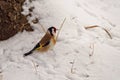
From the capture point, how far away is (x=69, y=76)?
4402 mm

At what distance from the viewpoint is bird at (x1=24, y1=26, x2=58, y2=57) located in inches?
187

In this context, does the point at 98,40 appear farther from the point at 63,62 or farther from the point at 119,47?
the point at 63,62

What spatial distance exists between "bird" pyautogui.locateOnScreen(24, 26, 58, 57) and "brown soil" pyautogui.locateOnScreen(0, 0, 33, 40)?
0.49 metres

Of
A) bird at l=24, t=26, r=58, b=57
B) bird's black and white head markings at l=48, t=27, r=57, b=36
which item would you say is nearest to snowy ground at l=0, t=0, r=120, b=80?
bird at l=24, t=26, r=58, b=57

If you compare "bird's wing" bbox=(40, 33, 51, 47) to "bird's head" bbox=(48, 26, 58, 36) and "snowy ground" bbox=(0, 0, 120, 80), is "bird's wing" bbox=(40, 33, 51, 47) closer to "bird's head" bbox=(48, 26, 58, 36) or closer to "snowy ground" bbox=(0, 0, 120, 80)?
"bird's head" bbox=(48, 26, 58, 36)

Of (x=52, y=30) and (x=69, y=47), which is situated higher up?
(x=52, y=30)

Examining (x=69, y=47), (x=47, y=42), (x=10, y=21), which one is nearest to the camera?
(x=47, y=42)

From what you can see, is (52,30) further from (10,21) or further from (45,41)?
(10,21)

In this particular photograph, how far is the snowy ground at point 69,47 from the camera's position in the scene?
4.48m

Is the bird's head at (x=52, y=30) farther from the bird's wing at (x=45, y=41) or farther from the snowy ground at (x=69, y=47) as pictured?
the snowy ground at (x=69, y=47)

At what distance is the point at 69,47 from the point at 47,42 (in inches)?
13.4

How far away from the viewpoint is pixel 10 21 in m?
5.14

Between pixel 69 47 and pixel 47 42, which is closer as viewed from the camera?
pixel 47 42

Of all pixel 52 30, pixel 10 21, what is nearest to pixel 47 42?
pixel 52 30
